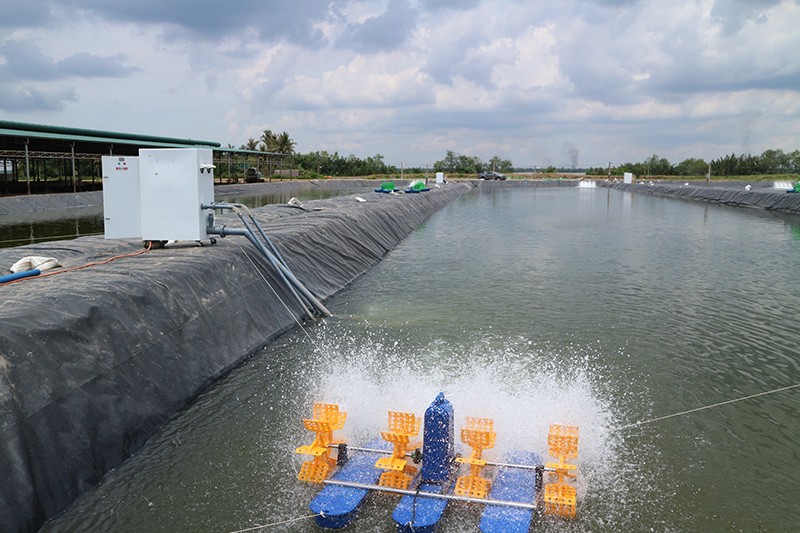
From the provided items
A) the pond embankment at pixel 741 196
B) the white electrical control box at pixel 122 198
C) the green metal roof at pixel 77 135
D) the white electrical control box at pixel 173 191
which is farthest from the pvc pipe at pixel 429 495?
the pond embankment at pixel 741 196

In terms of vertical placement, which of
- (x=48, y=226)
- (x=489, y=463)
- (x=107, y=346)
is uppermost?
(x=48, y=226)

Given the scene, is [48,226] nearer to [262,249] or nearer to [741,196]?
[262,249]

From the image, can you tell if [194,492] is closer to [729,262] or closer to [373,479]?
[373,479]

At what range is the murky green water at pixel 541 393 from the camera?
18.6ft

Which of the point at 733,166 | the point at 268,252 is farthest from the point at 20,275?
the point at 733,166

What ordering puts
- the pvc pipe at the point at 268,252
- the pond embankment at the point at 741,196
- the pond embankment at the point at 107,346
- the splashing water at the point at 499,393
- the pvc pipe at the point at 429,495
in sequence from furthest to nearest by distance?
the pond embankment at the point at 741,196, the pvc pipe at the point at 268,252, the splashing water at the point at 499,393, the pond embankment at the point at 107,346, the pvc pipe at the point at 429,495

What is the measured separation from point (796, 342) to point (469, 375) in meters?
6.18

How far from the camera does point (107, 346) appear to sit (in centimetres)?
709

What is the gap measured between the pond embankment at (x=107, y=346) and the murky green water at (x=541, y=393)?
33cm

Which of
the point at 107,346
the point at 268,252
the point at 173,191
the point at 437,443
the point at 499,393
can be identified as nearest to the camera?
the point at 437,443

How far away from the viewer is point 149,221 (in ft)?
36.6

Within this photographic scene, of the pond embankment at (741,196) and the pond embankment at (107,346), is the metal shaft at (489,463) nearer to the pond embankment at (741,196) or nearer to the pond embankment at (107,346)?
the pond embankment at (107,346)

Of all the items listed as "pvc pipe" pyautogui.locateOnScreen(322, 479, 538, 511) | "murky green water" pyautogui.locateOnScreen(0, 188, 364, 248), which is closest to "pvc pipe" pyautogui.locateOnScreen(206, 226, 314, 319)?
"pvc pipe" pyautogui.locateOnScreen(322, 479, 538, 511)

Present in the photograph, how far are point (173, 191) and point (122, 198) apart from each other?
103cm
